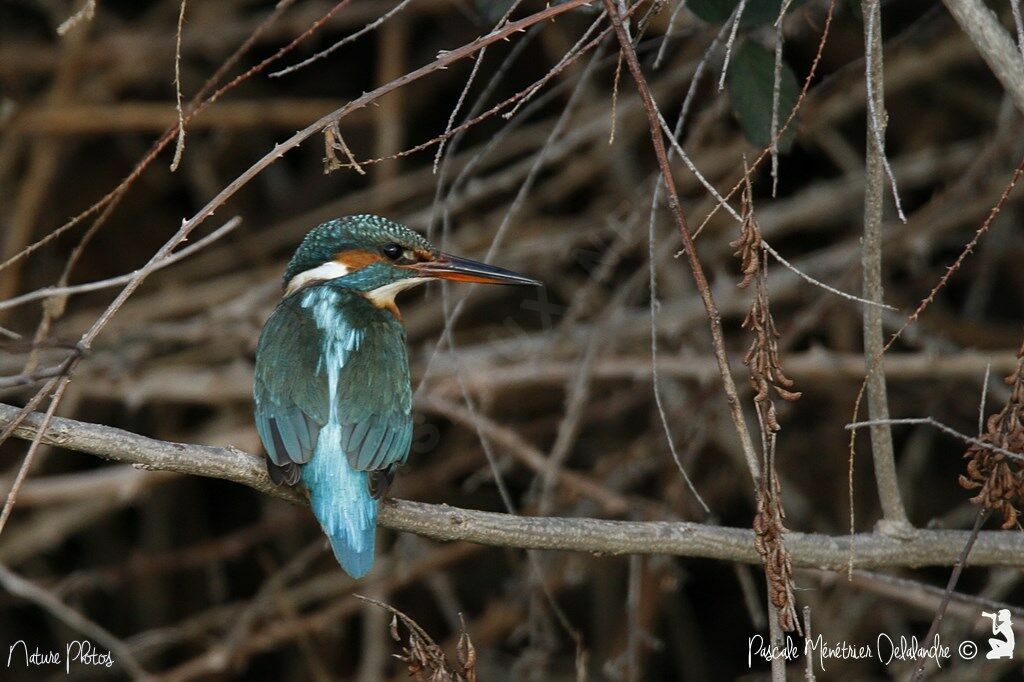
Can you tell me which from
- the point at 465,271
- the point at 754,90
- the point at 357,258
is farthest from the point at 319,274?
the point at 754,90

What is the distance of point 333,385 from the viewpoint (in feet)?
6.42

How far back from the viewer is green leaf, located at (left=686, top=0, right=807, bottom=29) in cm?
178

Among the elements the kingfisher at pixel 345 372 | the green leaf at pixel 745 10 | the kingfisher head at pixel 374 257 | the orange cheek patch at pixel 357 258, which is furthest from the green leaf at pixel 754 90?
the orange cheek patch at pixel 357 258

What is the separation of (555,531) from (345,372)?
1.73ft

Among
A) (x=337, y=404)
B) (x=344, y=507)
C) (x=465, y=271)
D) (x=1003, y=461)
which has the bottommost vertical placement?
(x=1003, y=461)

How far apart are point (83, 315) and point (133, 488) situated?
0.67 meters

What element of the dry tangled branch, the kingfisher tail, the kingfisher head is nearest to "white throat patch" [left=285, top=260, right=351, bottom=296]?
the kingfisher head

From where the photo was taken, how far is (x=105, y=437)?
147cm

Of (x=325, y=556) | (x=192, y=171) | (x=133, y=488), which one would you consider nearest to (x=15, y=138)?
(x=192, y=171)

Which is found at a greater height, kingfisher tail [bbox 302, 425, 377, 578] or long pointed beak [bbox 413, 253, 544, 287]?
long pointed beak [bbox 413, 253, 544, 287]

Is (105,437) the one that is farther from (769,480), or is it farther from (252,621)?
(252,621)

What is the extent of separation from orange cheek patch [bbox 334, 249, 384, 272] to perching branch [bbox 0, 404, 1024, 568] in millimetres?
658

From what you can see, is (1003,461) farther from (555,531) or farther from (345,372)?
(345,372)

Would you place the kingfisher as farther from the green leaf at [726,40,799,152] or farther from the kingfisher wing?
the green leaf at [726,40,799,152]
